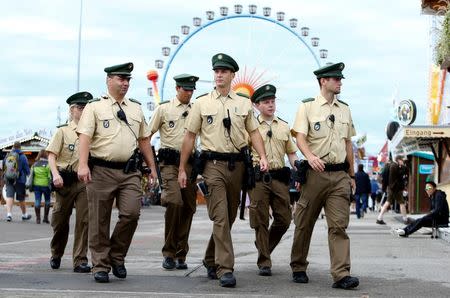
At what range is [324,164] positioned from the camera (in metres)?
8.93

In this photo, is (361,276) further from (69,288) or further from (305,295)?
(69,288)

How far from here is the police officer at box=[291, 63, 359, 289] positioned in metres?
8.88

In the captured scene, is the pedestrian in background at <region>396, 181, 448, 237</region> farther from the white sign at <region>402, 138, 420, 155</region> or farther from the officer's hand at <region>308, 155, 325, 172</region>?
the white sign at <region>402, 138, 420, 155</region>

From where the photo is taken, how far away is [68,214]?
34.5 ft

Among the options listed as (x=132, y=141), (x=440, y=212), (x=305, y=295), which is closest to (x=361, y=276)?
(x=305, y=295)

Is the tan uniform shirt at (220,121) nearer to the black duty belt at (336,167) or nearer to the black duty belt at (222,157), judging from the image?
the black duty belt at (222,157)

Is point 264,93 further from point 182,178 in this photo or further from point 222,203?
point 222,203

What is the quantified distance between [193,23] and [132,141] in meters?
39.5

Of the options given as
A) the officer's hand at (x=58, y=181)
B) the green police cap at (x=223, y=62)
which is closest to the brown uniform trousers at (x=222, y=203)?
the green police cap at (x=223, y=62)

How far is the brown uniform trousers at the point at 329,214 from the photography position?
8.70m

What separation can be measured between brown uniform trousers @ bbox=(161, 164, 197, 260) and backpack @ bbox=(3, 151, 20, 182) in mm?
11563

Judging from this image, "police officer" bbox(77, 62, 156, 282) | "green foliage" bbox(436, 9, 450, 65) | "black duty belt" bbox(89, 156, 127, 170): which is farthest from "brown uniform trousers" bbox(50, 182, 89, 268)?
"green foliage" bbox(436, 9, 450, 65)

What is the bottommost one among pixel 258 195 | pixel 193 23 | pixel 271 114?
pixel 258 195

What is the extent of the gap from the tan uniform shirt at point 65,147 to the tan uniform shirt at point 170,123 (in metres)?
0.85
